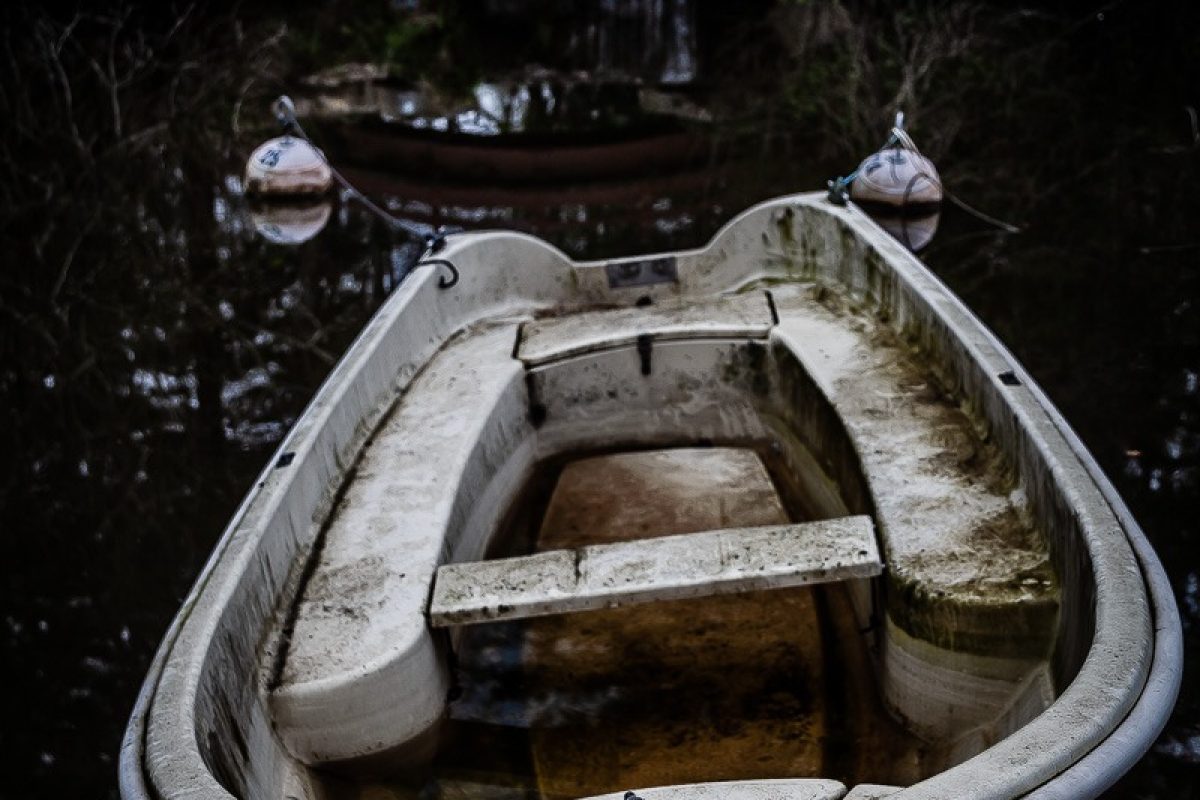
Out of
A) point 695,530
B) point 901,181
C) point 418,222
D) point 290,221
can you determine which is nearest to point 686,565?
point 695,530

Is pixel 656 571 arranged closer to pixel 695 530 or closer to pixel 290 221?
pixel 695 530

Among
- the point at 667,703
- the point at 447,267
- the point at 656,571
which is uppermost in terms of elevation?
the point at 447,267

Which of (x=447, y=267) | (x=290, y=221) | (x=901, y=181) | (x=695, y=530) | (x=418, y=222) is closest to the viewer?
(x=695, y=530)

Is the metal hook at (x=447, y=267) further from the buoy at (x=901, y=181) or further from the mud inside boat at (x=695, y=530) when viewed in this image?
the buoy at (x=901, y=181)

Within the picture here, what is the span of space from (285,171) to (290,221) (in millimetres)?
369

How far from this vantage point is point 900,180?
696 cm

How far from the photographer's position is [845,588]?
285 cm

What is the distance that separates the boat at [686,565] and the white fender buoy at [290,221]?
4197mm

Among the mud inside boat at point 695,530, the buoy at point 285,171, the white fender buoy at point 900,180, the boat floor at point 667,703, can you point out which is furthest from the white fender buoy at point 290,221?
the boat floor at point 667,703

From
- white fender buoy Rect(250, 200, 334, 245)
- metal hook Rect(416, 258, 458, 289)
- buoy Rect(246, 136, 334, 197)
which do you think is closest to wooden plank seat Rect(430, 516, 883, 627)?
metal hook Rect(416, 258, 458, 289)

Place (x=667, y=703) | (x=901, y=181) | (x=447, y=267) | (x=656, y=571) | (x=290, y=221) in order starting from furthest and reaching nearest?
1. (x=290, y=221)
2. (x=901, y=181)
3. (x=447, y=267)
4. (x=667, y=703)
5. (x=656, y=571)

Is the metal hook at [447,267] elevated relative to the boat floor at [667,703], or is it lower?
elevated

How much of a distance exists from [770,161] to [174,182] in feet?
Answer: 15.6

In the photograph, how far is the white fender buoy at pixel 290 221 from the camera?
7.65 metres
